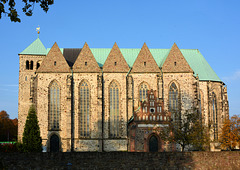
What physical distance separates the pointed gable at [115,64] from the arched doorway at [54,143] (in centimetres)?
1318

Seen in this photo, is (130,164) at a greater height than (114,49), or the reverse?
(114,49)

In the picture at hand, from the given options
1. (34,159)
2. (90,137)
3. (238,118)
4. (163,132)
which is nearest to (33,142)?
(90,137)

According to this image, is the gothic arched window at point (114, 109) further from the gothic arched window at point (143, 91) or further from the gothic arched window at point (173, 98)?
the gothic arched window at point (173, 98)

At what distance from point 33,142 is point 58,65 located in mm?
14594

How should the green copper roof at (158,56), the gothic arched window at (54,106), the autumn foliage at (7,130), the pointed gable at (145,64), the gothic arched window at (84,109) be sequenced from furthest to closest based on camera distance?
the autumn foliage at (7,130), the green copper roof at (158,56), the pointed gable at (145,64), the gothic arched window at (84,109), the gothic arched window at (54,106)

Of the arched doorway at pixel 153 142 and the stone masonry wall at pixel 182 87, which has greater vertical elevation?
the stone masonry wall at pixel 182 87

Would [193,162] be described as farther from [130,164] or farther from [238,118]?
[238,118]

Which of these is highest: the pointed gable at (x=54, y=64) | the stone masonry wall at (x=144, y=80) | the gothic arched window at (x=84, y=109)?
the pointed gable at (x=54, y=64)

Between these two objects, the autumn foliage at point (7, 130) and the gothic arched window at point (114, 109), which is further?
the autumn foliage at point (7, 130)

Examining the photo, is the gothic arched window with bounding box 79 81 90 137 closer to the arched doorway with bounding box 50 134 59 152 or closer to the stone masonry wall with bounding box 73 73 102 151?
the stone masonry wall with bounding box 73 73 102 151

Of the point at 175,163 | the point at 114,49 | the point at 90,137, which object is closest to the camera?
the point at 175,163

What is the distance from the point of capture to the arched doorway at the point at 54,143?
50.4 m

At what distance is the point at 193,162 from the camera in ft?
108

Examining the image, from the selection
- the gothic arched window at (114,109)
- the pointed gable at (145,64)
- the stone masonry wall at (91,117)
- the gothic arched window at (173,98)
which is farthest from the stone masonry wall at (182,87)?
the stone masonry wall at (91,117)
